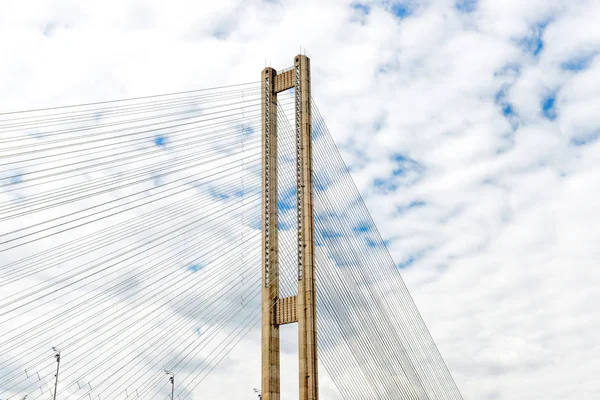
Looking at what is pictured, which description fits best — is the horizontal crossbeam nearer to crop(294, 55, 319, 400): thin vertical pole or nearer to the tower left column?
the tower left column

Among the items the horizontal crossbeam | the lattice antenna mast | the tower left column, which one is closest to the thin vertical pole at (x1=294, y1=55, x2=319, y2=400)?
the lattice antenna mast

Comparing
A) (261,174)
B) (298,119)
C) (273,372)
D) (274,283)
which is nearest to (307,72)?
(298,119)

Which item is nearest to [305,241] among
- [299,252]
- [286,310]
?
[299,252]

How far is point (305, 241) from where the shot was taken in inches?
1262

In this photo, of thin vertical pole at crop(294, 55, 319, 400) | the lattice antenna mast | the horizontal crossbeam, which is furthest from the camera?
the horizontal crossbeam

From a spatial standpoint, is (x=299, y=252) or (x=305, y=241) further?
(x=299, y=252)

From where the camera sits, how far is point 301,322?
3102 cm

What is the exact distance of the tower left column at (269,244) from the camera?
31672 mm

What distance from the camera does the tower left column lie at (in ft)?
104

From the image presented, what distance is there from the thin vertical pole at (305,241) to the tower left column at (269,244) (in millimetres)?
1608

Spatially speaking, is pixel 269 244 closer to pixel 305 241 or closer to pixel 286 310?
pixel 305 241

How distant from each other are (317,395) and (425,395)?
1378 centimetres

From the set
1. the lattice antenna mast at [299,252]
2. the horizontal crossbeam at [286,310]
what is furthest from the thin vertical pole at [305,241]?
the horizontal crossbeam at [286,310]

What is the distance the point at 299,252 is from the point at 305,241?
0.67 meters
